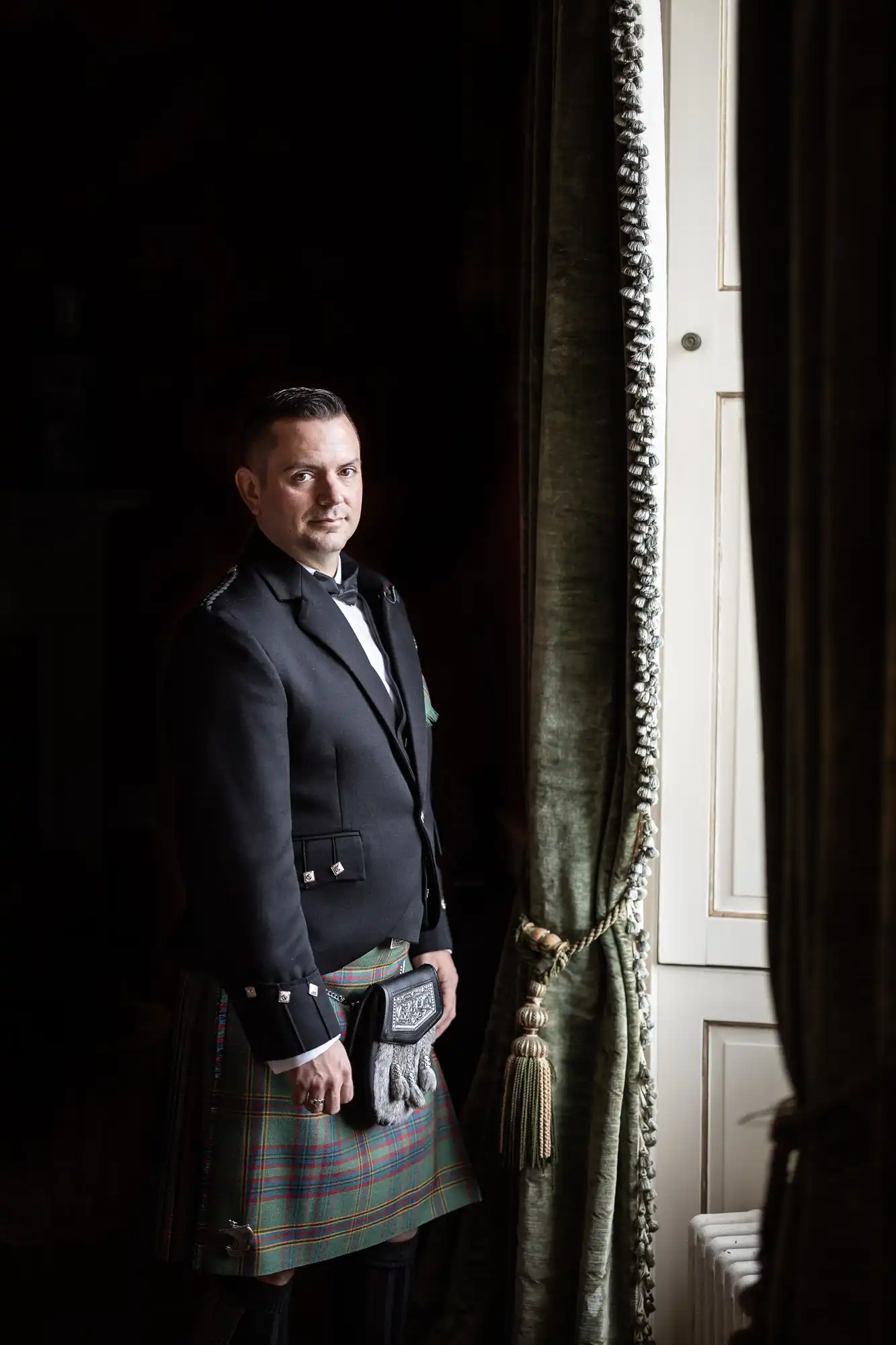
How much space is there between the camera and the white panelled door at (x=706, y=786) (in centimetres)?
181

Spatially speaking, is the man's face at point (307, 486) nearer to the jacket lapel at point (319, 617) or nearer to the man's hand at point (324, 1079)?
the jacket lapel at point (319, 617)

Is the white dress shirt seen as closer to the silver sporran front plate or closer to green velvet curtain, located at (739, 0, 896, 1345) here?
the silver sporran front plate

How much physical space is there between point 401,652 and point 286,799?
0.35m

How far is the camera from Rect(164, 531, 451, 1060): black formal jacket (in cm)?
148

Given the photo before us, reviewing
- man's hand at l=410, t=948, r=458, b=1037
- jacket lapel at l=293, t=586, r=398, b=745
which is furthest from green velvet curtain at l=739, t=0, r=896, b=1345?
man's hand at l=410, t=948, r=458, b=1037

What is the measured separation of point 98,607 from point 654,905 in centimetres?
139

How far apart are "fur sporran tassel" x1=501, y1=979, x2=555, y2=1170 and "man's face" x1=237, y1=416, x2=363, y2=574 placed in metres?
0.76

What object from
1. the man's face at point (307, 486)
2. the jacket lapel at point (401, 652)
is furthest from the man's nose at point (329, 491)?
the jacket lapel at point (401, 652)

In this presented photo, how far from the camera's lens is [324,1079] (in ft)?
4.95

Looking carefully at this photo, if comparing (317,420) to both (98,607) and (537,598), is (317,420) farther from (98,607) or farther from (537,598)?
(98,607)

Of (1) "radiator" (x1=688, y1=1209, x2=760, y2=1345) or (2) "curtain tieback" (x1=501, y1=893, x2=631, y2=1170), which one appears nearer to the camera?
(1) "radiator" (x1=688, y1=1209, x2=760, y2=1345)

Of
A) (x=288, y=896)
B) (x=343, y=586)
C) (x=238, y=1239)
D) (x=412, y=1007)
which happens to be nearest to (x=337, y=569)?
(x=343, y=586)

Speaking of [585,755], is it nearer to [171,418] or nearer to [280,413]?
[280,413]

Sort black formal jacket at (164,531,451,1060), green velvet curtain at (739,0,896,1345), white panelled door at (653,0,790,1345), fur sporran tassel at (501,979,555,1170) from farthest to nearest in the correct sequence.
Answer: white panelled door at (653,0,790,1345) < fur sporran tassel at (501,979,555,1170) < black formal jacket at (164,531,451,1060) < green velvet curtain at (739,0,896,1345)
